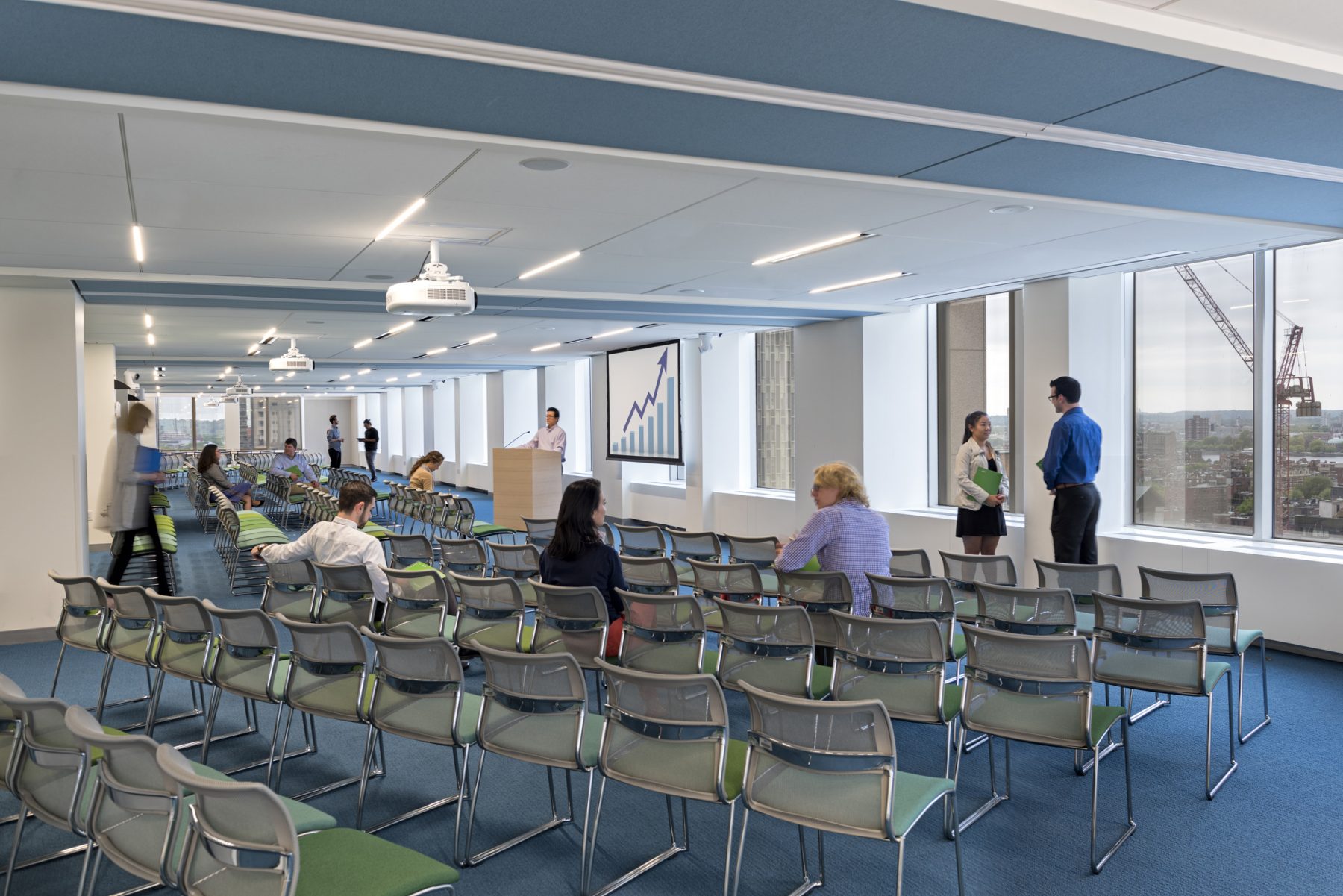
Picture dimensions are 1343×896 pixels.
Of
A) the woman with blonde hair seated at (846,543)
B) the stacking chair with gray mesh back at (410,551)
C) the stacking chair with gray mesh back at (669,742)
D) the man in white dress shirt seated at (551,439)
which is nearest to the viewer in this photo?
the stacking chair with gray mesh back at (669,742)

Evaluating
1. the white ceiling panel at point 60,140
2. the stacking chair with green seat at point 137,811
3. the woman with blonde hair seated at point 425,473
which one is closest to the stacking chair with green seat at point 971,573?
the stacking chair with green seat at point 137,811

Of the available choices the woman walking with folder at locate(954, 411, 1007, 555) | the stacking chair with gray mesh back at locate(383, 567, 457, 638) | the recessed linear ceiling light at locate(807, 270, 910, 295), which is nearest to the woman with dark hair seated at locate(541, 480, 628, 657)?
the stacking chair with gray mesh back at locate(383, 567, 457, 638)

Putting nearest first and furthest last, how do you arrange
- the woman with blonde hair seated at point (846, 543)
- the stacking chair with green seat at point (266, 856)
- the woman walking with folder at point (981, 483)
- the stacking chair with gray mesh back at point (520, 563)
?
the stacking chair with green seat at point (266, 856), the woman with blonde hair seated at point (846, 543), the stacking chair with gray mesh back at point (520, 563), the woman walking with folder at point (981, 483)

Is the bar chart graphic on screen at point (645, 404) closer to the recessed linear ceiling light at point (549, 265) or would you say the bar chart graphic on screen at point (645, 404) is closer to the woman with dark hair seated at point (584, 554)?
the recessed linear ceiling light at point (549, 265)

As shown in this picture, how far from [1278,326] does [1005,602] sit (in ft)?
13.6

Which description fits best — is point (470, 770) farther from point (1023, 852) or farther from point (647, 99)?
point (647, 99)

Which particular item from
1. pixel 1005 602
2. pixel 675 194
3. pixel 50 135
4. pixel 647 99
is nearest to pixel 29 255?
pixel 50 135

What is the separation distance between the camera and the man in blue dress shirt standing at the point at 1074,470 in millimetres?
6855

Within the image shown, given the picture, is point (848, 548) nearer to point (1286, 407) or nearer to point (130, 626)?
point (130, 626)

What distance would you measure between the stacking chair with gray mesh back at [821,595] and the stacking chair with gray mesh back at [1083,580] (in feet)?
3.32

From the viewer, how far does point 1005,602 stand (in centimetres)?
450

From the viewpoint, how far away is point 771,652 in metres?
4.07

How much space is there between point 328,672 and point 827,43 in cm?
303

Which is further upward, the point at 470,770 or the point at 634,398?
the point at 634,398
